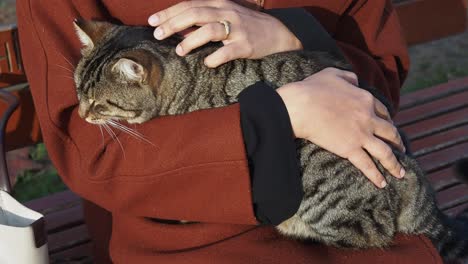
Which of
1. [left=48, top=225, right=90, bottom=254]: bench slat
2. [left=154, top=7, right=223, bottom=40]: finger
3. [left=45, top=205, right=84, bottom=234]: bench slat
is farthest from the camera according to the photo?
[left=45, top=205, right=84, bottom=234]: bench slat

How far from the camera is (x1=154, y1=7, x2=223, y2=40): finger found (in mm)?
1825

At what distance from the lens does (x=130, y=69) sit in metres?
1.93

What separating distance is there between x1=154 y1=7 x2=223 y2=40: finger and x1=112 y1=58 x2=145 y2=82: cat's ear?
10 cm

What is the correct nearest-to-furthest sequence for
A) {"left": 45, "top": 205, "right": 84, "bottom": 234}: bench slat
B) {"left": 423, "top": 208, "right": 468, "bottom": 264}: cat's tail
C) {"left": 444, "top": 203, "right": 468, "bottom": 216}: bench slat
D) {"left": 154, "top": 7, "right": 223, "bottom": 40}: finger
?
1. {"left": 154, "top": 7, "right": 223, "bottom": 40}: finger
2. {"left": 423, "top": 208, "right": 468, "bottom": 264}: cat's tail
3. {"left": 45, "top": 205, "right": 84, "bottom": 234}: bench slat
4. {"left": 444, "top": 203, "right": 468, "bottom": 216}: bench slat

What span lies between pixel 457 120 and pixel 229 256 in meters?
1.61

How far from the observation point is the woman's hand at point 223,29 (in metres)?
1.84

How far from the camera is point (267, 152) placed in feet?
5.69

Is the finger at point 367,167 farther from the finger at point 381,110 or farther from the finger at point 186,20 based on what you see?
the finger at point 186,20

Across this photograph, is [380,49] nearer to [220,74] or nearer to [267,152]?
[220,74]

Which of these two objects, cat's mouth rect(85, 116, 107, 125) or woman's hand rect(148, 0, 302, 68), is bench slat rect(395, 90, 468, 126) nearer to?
woman's hand rect(148, 0, 302, 68)

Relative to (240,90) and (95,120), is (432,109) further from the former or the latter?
(95,120)

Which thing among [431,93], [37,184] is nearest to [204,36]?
[431,93]

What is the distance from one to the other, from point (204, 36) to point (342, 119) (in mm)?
407

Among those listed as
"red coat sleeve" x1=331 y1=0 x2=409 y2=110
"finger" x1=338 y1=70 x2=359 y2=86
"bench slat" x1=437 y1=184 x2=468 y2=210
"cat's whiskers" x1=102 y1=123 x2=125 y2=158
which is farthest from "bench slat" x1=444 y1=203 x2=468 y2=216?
"cat's whiskers" x1=102 y1=123 x2=125 y2=158
